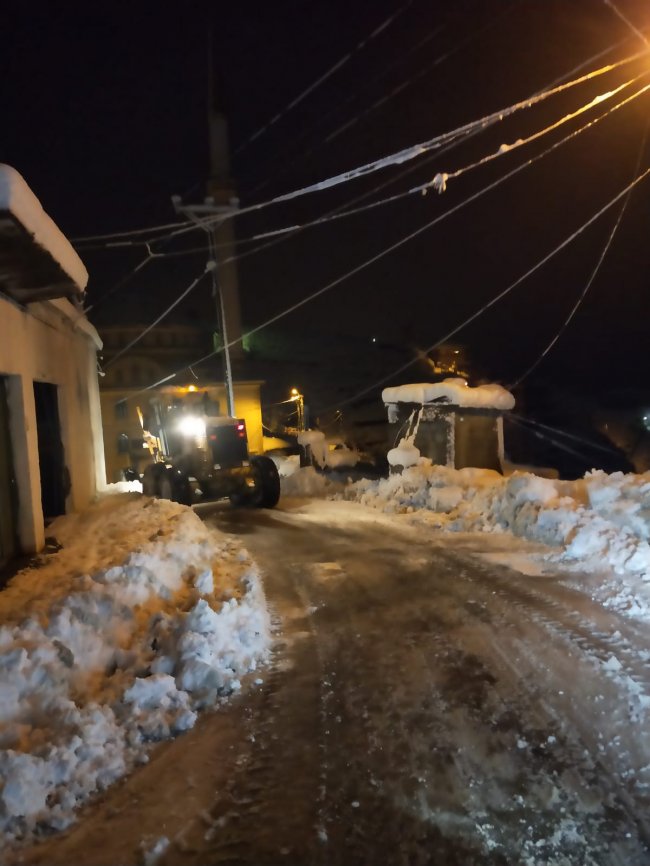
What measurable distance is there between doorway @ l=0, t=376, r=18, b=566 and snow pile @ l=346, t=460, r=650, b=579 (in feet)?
24.2

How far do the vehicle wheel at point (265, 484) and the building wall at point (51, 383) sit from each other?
12.9 ft

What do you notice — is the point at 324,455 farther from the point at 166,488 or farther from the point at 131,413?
the point at 131,413

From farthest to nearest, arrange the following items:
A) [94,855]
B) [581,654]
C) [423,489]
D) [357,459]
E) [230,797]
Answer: [357,459]
[423,489]
[581,654]
[230,797]
[94,855]

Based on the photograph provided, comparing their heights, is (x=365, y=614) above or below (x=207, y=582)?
below

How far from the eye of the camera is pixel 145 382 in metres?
36.8

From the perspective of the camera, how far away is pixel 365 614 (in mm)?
6805

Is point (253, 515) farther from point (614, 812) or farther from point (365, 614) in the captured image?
point (614, 812)

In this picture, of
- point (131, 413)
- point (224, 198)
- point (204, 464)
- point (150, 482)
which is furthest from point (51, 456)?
point (224, 198)

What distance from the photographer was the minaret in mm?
34094

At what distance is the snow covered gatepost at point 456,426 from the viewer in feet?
51.2

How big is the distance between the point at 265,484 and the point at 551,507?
25.2ft

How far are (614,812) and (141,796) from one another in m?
2.71

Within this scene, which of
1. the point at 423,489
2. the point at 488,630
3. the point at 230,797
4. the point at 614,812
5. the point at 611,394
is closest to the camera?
the point at 614,812

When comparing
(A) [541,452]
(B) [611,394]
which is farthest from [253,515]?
(B) [611,394]
